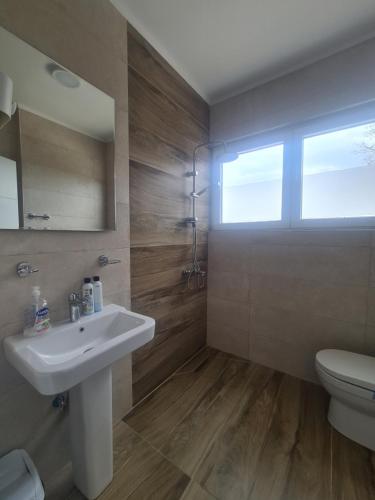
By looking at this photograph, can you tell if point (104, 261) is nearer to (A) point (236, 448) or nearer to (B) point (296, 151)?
(A) point (236, 448)

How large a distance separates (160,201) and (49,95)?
31.8 inches

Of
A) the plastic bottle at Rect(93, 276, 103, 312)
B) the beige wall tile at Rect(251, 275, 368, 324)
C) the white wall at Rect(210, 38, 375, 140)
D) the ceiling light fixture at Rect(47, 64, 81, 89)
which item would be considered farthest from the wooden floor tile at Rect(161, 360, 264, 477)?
the white wall at Rect(210, 38, 375, 140)

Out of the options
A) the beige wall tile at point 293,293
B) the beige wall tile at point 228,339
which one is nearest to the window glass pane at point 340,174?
the beige wall tile at point 293,293

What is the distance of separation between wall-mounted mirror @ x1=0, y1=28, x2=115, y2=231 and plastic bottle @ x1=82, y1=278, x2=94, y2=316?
0.28 m

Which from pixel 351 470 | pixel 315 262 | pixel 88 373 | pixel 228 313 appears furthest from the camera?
pixel 228 313

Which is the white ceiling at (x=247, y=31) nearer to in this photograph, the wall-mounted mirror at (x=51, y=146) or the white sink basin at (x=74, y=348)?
the wall-mounted mirror at (x=51, y=146)

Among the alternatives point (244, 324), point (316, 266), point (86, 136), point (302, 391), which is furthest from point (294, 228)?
point (86, 136)

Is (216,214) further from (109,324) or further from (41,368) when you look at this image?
(41,368)

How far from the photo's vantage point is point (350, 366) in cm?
127

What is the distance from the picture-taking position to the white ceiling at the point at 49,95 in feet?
2.72

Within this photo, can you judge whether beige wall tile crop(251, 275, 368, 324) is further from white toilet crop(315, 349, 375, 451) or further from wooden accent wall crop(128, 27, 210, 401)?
wooden accent wall crop(128, 27, 210, 401)

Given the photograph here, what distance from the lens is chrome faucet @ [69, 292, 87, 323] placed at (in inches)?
39.5

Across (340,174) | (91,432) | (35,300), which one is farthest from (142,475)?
(340,174)

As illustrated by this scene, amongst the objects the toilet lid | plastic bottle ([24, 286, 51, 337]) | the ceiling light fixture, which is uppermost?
the ceiling light fixture
